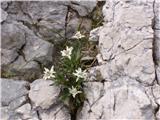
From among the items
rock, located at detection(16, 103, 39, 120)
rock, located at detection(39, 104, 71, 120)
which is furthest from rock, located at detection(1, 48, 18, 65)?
rock, located at detection(39, 104, 71, 120)

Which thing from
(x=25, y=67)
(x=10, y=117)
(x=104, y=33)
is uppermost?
(x=104, y=33)

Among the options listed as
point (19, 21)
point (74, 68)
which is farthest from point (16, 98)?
point (19, 21)

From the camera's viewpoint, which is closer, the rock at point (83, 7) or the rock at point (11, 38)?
the rock at point (11, 38)

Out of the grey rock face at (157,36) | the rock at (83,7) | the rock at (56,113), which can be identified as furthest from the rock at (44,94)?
the rock at (83,7)

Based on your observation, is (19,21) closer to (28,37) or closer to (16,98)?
(28,37)

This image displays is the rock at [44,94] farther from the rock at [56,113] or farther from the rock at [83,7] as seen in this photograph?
the rock at [83,7]

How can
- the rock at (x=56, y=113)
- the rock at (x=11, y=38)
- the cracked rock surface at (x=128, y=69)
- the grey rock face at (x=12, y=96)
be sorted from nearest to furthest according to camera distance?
1. the cracked rock surface at (x=128, y=69)
2. the rock at (x=56, y=113)
3. the grey rock face at (x=12, y=96)
4. the rock at (x=11, y=38)
